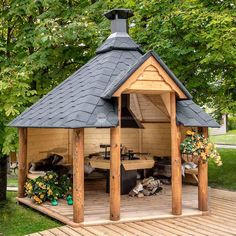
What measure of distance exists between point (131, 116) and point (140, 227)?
13.5 ft

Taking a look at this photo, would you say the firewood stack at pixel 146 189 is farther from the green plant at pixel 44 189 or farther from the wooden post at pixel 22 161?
the wooden post at pixel 22 161

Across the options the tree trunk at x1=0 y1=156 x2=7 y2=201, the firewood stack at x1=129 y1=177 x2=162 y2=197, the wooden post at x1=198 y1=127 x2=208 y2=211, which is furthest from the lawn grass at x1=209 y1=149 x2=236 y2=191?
the tree trunk at x1=0 y1=156 x2=7 y2=201

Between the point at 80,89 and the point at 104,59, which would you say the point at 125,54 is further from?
the point at 80,89

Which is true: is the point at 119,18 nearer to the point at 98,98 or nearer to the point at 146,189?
the point at 98,98

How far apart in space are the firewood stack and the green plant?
1.64 meters

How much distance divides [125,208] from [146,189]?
5.14ft

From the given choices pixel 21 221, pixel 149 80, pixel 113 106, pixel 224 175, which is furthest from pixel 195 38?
pixel 21 221

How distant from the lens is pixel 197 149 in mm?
A: 6547

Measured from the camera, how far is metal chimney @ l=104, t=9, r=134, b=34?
7.90 metres

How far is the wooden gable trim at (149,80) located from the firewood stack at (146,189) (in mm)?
2900

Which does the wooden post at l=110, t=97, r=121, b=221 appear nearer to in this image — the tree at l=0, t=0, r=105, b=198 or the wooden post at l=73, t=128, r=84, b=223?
the wooden post at l=73, t=128, r=84, b=223

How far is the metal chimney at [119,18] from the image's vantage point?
7.90 metres

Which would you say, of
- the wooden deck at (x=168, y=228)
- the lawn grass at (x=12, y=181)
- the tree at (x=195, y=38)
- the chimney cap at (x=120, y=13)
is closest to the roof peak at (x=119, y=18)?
the chimney cap at (x=120, y=13)

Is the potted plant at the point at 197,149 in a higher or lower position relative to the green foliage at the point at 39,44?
lower
